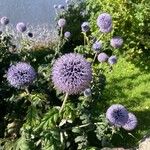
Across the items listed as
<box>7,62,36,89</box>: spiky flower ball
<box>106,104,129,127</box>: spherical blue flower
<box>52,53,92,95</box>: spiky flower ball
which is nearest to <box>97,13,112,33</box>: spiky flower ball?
<box>106,104,129,127</box>: spherical blue flower

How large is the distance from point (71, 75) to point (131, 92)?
13.6ft

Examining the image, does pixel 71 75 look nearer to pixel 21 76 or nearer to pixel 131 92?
pixel 21 76

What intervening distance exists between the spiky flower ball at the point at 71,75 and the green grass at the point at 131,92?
2689 mm

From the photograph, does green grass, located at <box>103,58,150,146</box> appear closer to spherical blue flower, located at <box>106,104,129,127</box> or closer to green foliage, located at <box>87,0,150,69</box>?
green foliage, located at <box>87,0,150,69</box>

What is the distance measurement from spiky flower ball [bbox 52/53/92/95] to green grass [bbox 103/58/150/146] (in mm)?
2689

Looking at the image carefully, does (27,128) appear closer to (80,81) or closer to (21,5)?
(80,81)

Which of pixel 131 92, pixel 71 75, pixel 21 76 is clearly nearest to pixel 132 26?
pixel 131 92

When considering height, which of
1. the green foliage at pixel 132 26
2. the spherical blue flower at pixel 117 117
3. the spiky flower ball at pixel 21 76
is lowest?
the spherical blue flower at pixel 117 117

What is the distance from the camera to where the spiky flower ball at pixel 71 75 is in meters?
3.34

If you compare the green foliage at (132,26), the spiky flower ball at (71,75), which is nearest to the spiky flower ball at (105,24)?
the spiky flower ball at (71,75)

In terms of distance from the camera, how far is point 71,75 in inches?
132

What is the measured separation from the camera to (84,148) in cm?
423

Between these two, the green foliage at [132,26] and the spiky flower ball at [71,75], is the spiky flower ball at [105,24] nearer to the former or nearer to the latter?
the spiky flower ball at [71,75]

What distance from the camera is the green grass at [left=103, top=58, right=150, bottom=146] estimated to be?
6484mm
